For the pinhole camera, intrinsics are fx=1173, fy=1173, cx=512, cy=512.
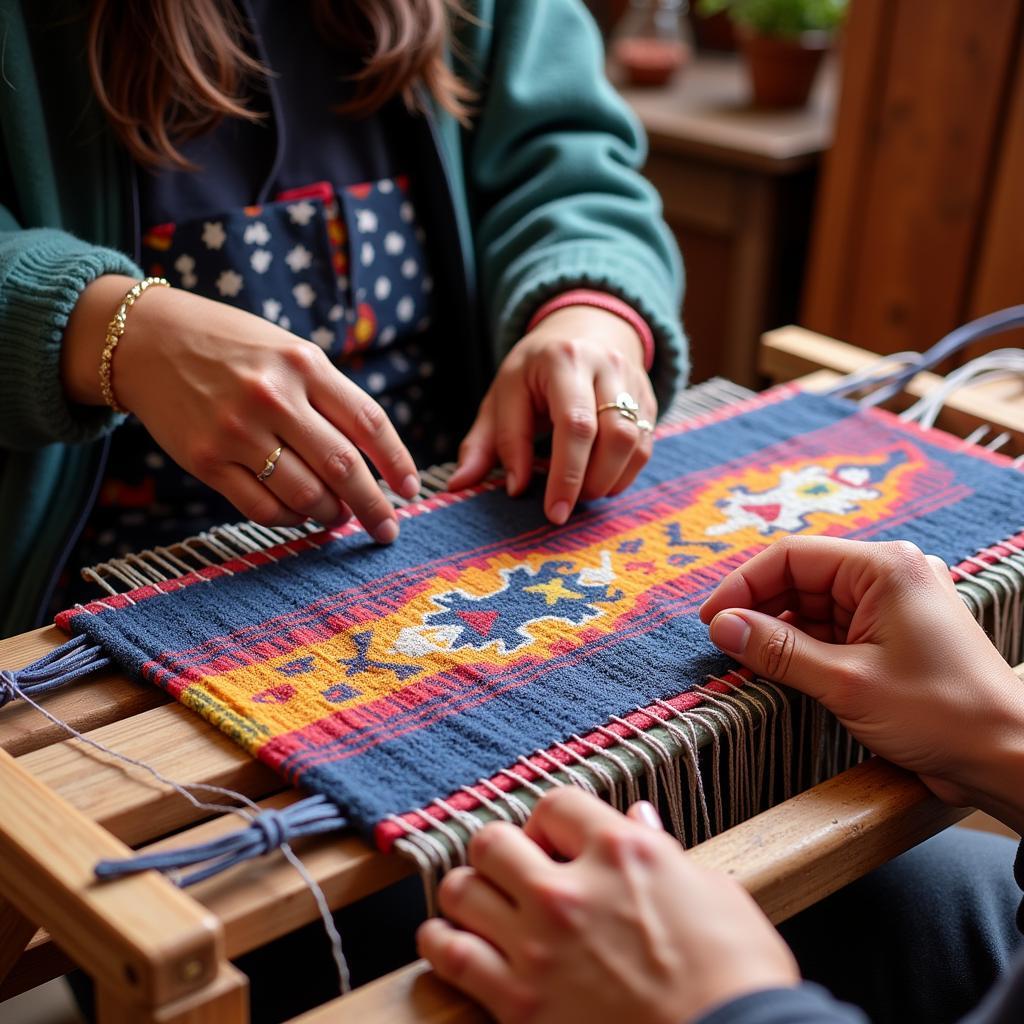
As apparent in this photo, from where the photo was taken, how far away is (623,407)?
3.01 ft

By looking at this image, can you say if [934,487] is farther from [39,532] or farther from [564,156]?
[39,532]

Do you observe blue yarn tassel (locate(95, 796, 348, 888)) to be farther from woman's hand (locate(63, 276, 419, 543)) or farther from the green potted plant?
the green potted plant

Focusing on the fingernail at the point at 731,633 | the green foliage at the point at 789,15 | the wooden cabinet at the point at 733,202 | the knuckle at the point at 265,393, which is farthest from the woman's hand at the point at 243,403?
the green foliage at the point at 789,15

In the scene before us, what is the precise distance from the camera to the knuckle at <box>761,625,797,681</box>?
0.70 meters

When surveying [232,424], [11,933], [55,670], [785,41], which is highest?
[785,41]

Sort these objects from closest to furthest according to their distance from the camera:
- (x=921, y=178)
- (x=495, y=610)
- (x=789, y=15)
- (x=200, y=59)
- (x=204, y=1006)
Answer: (x=204, y=1006)
(x=495, y=610)
(x=200, y=59)
(x=921, y=178)
(x=789, y=15)

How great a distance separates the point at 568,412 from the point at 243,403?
25 cm

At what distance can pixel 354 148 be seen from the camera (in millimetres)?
1110

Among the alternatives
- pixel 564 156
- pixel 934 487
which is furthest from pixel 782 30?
pixel 934 487

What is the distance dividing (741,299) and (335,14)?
1.43 m

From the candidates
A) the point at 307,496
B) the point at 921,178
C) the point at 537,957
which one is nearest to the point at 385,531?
the point at 307,496

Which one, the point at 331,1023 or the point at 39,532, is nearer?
the point at 331,1023

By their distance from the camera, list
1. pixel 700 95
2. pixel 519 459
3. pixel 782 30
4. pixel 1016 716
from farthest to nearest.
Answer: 1. pixel 700 95
2. pixel 782 30
3. pixel 519 459
4. pixel 1016 716

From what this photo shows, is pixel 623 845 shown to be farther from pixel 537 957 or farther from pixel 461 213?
pixel 461 213
